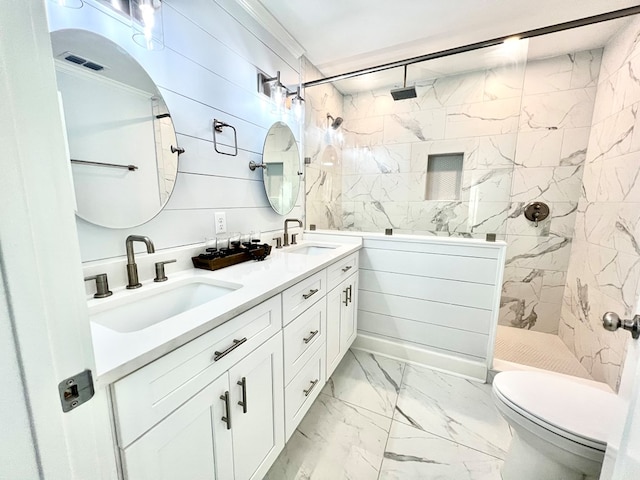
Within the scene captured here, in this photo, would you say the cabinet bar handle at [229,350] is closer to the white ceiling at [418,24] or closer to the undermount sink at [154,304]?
the undermount sink at [154,304]

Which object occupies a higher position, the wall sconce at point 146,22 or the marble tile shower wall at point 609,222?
the wall sconce at point 146,22

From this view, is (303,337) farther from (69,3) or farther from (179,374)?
(69,3)

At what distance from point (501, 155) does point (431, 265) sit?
1.26 m

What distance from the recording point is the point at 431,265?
1.89 metres

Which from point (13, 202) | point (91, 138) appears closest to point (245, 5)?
point (91, 138)

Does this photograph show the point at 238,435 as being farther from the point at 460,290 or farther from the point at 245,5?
the point at 245,5

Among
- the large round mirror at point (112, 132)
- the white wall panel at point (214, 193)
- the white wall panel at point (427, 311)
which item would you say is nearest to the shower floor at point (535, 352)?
the white wall panel at point (427, 311)

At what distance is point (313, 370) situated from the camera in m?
1.41

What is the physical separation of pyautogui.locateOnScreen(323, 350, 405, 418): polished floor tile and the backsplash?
42.1 inches

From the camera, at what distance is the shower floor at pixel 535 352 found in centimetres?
197

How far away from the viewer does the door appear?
21.3 inches

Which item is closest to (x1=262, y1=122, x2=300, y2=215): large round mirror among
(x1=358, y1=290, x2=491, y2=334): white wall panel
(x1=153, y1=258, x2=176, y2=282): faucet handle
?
(x1=153, y1=258, x2=176, y2=282): faucet handle

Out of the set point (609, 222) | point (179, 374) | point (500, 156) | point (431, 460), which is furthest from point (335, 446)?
point (500, 156)

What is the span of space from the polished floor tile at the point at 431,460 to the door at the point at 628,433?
66 centimetres
